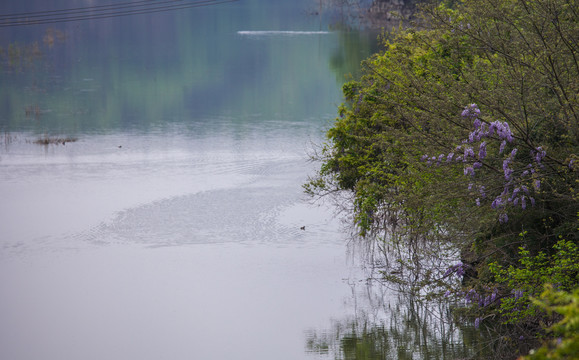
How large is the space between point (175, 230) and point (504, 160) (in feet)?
42.6

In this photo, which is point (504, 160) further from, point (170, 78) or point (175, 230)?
point (170, 78)

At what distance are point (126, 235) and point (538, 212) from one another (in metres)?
12.8

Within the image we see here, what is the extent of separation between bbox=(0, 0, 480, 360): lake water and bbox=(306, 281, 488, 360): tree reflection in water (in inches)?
1.9

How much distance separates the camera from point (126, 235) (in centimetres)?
1958

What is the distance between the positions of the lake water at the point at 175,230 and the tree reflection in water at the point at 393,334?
0.16ft

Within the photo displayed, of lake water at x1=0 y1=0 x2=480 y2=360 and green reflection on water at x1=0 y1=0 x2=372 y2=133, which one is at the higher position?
green reflection on water at x1=0 y1=0 x2=372 y2=133

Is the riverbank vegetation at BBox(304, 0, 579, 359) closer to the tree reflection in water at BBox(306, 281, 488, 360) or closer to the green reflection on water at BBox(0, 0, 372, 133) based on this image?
the tree reflection in water at BBox(306, 281, 488, 360)

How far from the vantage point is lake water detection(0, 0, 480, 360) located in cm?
1376

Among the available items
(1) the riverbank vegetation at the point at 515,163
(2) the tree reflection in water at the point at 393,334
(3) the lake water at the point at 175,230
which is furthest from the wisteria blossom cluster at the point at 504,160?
(3) the lake water at the point at 175,230

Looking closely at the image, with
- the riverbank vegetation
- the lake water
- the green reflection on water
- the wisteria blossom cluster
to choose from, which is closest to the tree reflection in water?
the lake water

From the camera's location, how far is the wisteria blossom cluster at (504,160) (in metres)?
7.71

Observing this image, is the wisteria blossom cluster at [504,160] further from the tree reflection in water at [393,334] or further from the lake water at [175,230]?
the lake water at [175,230]

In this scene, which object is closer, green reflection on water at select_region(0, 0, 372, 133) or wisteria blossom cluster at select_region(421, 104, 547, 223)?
wisteria blossom cluster at select_region(421, 104, 547, 223)

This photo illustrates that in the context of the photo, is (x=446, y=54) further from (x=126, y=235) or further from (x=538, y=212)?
(x=126, y=235)
